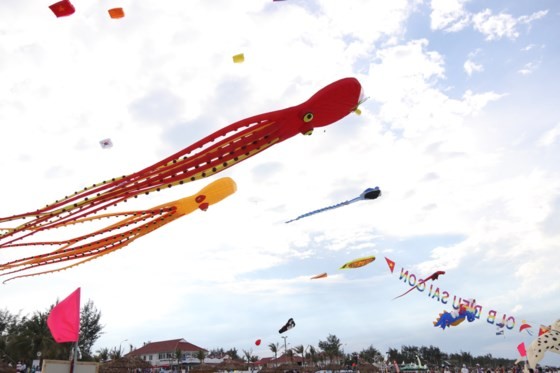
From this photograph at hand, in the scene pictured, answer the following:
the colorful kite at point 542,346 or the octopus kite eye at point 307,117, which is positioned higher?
the octopus kite eye at point 307,117

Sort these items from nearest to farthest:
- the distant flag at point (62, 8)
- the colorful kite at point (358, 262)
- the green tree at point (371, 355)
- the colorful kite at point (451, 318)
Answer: the distant flag at point (62, 8) → the colorful kite at point (358, 262) → the colorful kite at point (451, 318) → the green tree at point (371, 355)

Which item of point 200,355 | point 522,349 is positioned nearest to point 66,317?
point 522,349

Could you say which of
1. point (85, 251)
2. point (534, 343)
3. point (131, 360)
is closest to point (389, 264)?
point (534, 343)

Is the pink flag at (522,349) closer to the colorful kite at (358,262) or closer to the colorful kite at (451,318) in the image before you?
the colorful kite at (451,318)

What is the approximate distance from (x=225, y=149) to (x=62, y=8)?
11.8 feet

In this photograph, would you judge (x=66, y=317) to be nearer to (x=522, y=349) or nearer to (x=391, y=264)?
(x=391, y=264)

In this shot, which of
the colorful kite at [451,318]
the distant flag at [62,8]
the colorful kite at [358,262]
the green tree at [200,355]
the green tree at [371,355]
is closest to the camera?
the distant flag at [62,8]

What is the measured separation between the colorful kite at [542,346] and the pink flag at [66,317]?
2516 centimetres

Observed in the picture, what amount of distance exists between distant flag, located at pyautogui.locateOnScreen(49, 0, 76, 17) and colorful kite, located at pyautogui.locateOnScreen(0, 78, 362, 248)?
2.92 meters

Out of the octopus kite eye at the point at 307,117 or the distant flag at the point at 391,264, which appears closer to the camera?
the octopus kite eye at the point at 307,117

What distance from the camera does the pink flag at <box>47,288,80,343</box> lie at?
25.6 ft

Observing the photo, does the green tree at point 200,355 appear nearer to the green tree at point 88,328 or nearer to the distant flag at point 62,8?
the green tree at point 88,328

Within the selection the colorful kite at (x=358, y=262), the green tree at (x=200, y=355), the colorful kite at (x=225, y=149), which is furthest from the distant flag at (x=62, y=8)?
the green tree at (x=200, y=355)

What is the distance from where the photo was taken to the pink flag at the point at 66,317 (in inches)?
307
